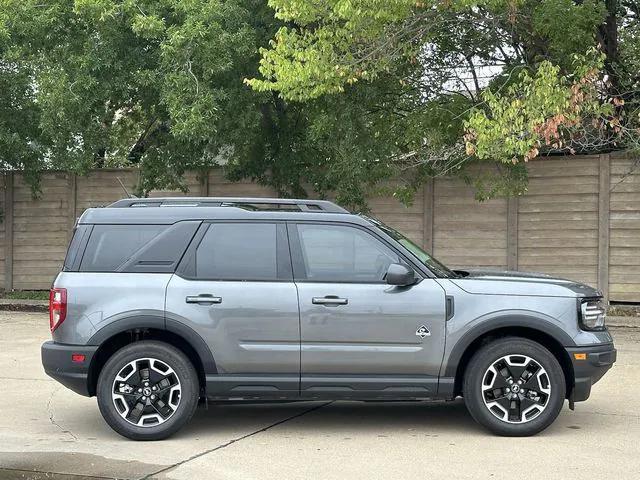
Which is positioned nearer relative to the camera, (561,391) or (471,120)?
(561,391)

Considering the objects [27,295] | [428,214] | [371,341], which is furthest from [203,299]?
[27,295]

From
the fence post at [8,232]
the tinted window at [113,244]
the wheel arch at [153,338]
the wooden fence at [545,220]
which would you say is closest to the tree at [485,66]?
the wooden fence at [545,220]

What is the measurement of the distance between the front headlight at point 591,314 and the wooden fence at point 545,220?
8.07 metres

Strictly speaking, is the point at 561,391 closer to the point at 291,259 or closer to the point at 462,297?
the point at 462,297

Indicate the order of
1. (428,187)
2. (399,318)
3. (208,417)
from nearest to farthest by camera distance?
(399,318), (208,417), (428,187)

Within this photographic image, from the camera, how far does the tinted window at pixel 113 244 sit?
23.3 ft

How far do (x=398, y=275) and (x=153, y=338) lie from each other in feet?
6.74

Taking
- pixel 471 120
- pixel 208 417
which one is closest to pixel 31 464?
pixel 208 417

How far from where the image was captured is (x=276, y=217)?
7234 millimetres

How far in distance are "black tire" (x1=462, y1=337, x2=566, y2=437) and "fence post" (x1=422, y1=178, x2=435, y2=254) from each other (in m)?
8.85

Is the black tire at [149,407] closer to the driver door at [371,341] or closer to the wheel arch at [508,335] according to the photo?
the driver door at [371,341]

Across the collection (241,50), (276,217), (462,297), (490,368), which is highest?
(241,50)

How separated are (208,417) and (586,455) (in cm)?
327

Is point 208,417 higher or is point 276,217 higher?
point 276,217
